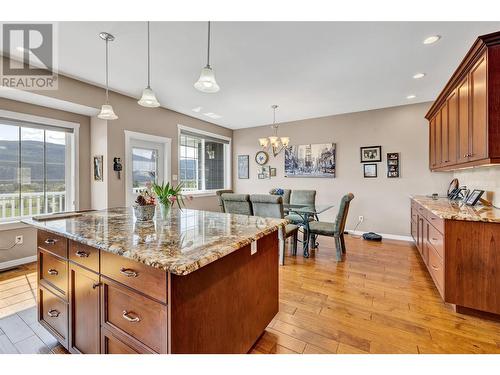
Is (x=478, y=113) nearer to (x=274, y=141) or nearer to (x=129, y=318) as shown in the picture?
(x=274, y=141)

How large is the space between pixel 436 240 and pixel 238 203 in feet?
7.66

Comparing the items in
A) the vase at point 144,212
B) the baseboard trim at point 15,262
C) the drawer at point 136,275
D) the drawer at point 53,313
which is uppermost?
the vase at point 144,212

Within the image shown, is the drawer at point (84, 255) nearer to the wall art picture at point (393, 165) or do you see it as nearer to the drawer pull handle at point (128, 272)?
the drawer pull handle at point (128, 272)

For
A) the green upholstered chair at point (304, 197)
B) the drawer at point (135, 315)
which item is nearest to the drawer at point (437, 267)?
the green upholstered chair at point (304, 197)

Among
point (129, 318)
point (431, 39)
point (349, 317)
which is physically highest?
point (431, 39)

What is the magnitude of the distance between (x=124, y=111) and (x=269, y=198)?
286cm

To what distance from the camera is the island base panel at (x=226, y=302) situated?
1.03m

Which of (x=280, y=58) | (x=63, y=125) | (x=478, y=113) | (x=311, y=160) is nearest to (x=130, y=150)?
(x=63, y=125)

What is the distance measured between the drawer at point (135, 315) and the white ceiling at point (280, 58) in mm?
2214

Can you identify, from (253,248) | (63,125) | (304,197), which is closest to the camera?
(253,248)

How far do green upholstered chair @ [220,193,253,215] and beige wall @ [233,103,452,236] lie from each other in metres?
2.44

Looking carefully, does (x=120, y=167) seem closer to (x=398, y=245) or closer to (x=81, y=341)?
(x=81, y=341)

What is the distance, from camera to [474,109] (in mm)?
2164
